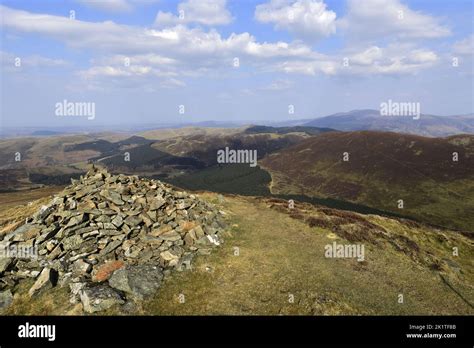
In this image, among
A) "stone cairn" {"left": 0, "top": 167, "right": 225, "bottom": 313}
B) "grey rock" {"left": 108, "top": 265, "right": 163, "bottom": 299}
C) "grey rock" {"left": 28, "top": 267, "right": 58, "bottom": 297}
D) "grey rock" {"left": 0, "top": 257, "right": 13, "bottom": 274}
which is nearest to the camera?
"grey rock" {"left": 28, "top": 267, "right": 58, "bottom": 297}

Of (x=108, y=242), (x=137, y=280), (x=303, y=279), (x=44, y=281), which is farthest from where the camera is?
(x=108, y=242)

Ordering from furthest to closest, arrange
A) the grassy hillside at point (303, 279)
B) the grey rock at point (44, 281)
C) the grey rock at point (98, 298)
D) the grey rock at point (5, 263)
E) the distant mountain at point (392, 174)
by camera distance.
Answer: the distant mountain at point (392, 174)
the grey rock at point (5, 263)
the grey rock at point (44, 281)
the grassy hillside at point (303, 279)
the grey rock at point (98, 298)

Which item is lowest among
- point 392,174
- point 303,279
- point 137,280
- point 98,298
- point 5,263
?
point 392,174

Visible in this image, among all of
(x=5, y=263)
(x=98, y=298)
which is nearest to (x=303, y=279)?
(x=98, y=298)

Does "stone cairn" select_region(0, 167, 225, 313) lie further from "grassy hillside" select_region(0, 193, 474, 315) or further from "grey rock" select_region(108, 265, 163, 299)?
"grassy hillside" select_region(0, 193, 474, 315)

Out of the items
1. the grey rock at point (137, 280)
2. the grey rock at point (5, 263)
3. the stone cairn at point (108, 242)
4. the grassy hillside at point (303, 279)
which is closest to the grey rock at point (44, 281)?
the stone cairn at point (108, 242)

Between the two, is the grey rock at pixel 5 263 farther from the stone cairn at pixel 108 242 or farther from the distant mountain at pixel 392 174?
the distant mountain at pixel 392 174

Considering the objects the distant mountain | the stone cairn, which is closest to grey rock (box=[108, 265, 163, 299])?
the stone cairn

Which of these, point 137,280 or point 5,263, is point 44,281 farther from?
point 137,280
